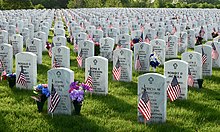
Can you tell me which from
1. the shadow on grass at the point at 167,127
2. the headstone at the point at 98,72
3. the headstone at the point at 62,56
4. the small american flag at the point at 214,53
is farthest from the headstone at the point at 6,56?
the small american flag at the point at 214,53

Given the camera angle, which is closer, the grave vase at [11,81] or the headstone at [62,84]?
the headstone at [62,84]

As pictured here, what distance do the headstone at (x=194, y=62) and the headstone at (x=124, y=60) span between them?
154 centimetres

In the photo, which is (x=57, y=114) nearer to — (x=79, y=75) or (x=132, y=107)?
(x=132, y=107)

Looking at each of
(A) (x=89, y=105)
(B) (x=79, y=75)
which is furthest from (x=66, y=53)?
(A) (x=89, y=105)

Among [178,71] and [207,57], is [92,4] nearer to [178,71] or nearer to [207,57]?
[207,57]

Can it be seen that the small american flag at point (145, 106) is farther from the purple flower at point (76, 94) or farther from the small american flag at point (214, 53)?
the small american flag at point (214, 53)

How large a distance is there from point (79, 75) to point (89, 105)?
10.8ft

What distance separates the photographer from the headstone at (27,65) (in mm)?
10625

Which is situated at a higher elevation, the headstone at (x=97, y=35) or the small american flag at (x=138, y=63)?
the headstone at (x=97, y=35)

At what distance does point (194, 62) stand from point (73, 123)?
4316 millimetres

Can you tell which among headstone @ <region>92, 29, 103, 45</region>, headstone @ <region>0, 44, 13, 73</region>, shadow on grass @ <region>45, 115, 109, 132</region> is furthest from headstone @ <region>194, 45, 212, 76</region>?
headstone @ <region>92, 29, 103, 45</region>

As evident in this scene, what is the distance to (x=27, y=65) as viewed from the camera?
1070cm

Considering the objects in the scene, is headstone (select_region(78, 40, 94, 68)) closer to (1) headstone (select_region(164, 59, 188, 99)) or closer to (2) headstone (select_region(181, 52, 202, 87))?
(2) headstone (select_region(181, 52, 202, 87))

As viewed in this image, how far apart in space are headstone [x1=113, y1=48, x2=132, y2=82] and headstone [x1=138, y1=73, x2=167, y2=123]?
3.35m
